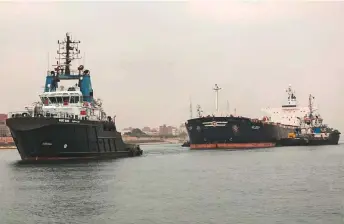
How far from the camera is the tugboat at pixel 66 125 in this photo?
4297cm

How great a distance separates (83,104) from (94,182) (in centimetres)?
2038

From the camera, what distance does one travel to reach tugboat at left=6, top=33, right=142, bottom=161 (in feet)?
141

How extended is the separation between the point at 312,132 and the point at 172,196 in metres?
92.8

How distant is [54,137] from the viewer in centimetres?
4331

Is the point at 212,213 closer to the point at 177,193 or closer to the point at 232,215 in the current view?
the point at 232,215

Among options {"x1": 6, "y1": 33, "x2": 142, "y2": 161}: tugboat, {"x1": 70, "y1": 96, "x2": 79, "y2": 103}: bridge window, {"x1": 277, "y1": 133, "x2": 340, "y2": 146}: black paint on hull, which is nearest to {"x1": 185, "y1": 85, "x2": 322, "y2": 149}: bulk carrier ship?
{"x1": 277, "y1": 133, "x2": 340, "y2": 146}: black paint on hull

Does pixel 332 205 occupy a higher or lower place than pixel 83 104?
lower

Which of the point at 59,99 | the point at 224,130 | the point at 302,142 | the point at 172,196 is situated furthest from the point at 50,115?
the point at 302,142

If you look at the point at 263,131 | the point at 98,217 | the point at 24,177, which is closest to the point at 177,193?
the point at 98,217

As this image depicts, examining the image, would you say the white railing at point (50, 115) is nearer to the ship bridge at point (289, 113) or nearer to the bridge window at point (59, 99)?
the bridge window at point (59, 99)

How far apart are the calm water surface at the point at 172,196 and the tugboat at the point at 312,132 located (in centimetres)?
6653

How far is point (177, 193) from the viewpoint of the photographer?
1060 inches

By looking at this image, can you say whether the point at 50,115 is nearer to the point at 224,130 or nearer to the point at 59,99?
the point at 59,99

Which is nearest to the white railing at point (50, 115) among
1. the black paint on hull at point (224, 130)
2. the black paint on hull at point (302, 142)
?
the black paint on hull at point (224, 130)
